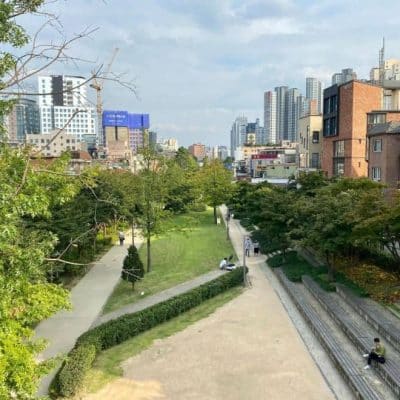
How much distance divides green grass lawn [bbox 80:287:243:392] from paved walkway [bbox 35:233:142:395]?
4.93 feet

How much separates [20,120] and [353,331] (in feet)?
46.0

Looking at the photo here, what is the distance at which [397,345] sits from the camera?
1474 cm

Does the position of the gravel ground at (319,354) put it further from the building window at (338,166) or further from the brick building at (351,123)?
the building window at (338,166)

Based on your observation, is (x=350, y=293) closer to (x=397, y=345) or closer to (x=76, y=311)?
(x=397, y=345)

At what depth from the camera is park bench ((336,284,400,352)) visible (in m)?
15.2

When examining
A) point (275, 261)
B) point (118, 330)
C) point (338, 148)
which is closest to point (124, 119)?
point (338, 148)

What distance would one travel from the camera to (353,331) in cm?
1622

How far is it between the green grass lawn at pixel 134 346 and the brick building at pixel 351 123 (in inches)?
1272

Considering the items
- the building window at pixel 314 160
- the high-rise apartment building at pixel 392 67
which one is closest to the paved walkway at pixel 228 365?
the building window at pixel 314 160

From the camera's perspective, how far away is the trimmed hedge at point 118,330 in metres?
12.9

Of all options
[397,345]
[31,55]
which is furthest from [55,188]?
[397,345]

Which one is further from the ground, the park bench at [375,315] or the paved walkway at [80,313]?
the park bench at [375,315]

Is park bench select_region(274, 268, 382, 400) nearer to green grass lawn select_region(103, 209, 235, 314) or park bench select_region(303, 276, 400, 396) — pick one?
park bench select_region(303, 276, 400, 396)

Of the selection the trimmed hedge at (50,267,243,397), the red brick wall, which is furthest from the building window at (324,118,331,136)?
the trimmed hedge at (50,267,243,397)
